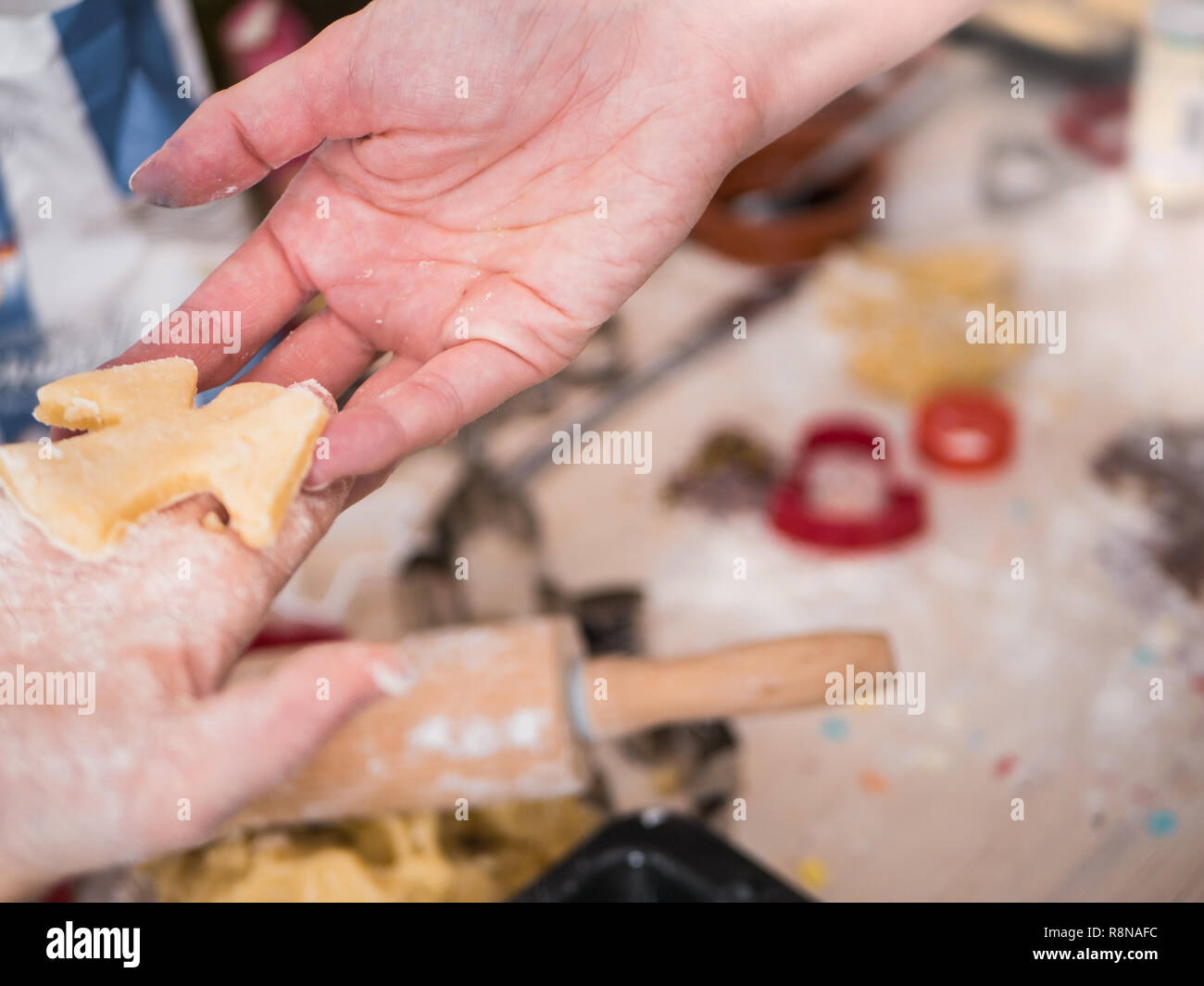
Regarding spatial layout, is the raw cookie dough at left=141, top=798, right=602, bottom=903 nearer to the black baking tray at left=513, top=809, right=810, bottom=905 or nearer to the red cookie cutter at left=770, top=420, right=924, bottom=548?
the black baking tray at left=513, top=809, right=810, bottom=905

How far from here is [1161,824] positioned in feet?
3.16

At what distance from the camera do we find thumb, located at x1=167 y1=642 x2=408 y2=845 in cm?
54

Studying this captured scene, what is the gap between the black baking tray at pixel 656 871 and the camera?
0.76 metres

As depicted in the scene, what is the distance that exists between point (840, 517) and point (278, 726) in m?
0.78

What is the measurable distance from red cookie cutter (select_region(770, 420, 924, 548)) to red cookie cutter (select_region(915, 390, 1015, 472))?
6 centimetres

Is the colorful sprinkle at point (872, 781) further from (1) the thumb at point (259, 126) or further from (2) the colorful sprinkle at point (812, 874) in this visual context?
(1) the thumb at point (259, 126)

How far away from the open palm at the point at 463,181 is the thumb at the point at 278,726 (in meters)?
0.18

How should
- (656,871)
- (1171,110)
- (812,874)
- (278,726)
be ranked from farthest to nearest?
(1171,110)
(812,874)
(656,871)
(278,726)

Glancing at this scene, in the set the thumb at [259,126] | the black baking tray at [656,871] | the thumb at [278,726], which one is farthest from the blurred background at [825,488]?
the thumb at [259,126]

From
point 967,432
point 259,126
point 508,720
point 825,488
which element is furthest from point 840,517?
point 259,126

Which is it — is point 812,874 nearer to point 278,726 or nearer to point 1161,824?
point 1161,824

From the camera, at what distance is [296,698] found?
542 millimetres

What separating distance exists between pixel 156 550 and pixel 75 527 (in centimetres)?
4
